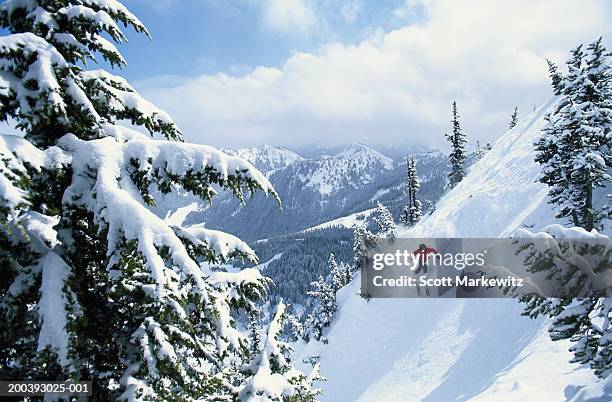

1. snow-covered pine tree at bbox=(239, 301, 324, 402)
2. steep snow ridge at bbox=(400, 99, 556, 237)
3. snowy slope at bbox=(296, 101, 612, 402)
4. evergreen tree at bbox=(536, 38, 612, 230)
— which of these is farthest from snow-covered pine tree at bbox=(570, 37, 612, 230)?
snow-covered pine tree at bbox=(239, 301, 324, 402)

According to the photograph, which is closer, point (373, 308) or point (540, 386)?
point (540, 386)

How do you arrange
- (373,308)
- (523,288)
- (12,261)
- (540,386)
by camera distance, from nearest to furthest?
(12,261)
(523,288)
(540,386)
(373,308)

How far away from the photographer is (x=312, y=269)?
→ 19850 cm

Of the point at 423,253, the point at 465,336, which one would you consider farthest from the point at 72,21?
the point at 423,253

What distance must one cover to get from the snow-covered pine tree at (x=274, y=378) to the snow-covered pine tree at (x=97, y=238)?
40 cm

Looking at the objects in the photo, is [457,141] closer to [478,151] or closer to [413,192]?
[413,192]

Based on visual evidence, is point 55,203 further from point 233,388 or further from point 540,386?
point 540,386

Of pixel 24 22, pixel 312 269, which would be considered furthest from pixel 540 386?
pixel 312 269

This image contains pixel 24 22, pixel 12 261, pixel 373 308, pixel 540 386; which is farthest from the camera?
pixel 373 308

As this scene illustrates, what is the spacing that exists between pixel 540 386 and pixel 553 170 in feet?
49.8

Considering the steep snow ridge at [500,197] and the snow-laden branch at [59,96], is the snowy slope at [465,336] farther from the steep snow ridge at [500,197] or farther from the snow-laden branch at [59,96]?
the snow-laden branch at [59,96]

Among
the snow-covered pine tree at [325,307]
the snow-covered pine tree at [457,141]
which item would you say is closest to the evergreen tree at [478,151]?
the snow-covered pine tree at [457,141]

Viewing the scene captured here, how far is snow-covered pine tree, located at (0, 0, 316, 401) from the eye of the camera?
399 cm

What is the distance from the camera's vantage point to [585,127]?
859 inches
